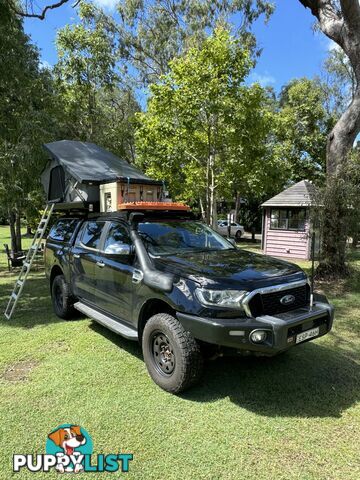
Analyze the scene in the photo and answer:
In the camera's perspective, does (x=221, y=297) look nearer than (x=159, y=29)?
Yes

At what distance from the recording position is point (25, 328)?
599 cm

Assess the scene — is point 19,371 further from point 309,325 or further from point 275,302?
point 309,325

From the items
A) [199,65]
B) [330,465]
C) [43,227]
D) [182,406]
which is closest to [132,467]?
[182,406]

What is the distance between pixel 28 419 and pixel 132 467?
1.18m

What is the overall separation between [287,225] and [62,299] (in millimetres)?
12880

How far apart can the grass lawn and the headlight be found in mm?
1019

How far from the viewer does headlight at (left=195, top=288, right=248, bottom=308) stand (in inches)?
135

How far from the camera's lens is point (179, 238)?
4871 millimetres

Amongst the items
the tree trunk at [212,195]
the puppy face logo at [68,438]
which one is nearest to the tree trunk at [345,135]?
the tree trunk at [212,195]

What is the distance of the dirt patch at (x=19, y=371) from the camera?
4.18 m

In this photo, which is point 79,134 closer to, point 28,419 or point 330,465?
point 28,419

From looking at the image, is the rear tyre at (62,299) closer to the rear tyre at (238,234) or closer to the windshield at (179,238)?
the windshield at (179,238)

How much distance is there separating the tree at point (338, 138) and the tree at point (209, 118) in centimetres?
241

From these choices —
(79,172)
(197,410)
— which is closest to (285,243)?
(79,172)
